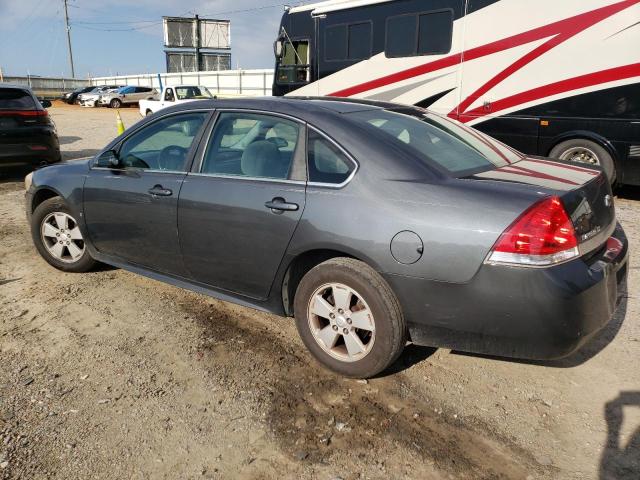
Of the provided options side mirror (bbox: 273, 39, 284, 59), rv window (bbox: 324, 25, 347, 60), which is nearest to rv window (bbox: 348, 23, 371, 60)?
rv window (bbox: 324, 25, 347, 60)

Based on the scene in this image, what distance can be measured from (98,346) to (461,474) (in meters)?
2.39

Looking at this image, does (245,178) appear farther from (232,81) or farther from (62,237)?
(232,81)

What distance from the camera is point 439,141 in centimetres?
328

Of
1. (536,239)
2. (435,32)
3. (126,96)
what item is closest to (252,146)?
(536,239)

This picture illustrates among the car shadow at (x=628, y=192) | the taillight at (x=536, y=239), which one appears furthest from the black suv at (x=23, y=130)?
the car shadow at (x=628, y=192)

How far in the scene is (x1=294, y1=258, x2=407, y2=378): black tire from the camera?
276cm

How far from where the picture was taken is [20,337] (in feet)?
11.7

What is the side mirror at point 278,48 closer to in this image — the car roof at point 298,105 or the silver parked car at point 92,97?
the car roof at point 298,105

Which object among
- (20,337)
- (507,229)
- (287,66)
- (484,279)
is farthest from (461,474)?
(287,66)

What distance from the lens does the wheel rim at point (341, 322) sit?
9.50 feet

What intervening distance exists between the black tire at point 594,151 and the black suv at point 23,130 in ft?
27.7

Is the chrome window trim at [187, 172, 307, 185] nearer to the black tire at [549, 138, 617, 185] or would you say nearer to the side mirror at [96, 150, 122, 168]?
the side mirror at [96, 150, 122, 168]

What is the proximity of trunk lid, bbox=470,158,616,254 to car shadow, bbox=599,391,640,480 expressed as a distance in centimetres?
87

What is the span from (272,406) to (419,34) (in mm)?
7544
